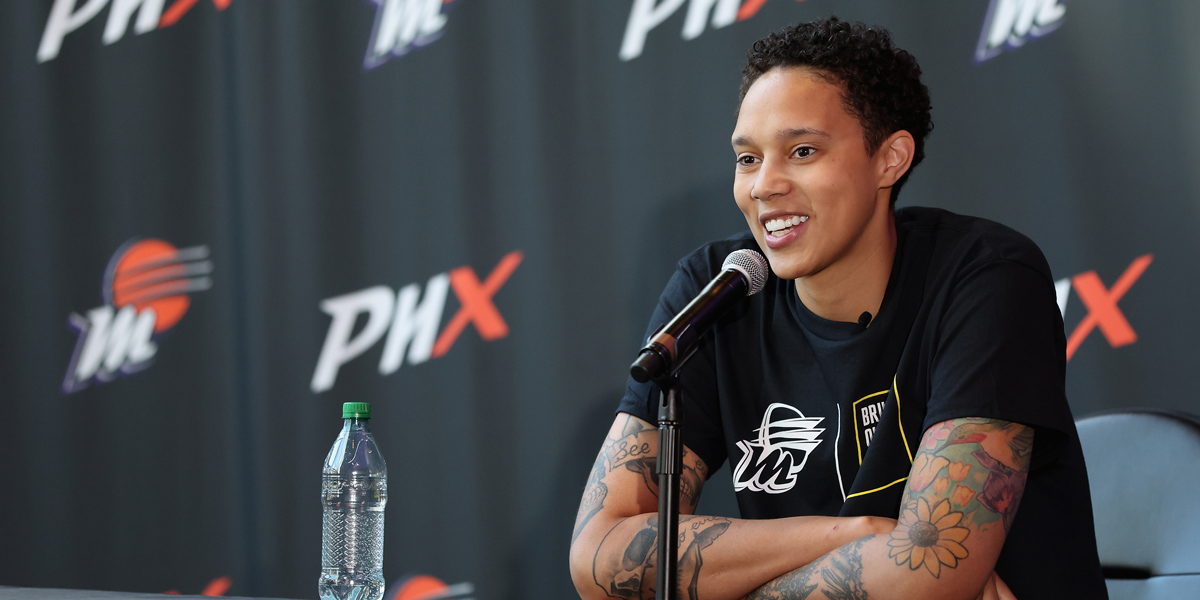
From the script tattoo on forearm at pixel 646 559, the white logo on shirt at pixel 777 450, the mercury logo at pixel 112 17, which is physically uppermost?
the mercury logo at pixel 112 17

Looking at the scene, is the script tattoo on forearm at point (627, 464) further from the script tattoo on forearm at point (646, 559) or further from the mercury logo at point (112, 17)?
the mercury logo at point (112, 17)

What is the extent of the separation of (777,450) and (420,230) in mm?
1301

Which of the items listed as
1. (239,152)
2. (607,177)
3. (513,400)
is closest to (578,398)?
(513,400)

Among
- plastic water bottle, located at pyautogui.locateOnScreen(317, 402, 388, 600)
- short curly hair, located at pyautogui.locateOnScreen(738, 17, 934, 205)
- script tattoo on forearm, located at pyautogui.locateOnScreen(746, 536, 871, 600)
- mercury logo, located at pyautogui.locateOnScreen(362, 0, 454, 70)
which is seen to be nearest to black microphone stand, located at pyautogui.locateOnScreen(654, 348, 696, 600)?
script tattoo on forearm, located at pyautogui.locateOnScreen(746, 536, 871, 600)

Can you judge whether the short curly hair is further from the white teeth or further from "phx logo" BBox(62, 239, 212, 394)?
"phx logo" BBox(62, 239, 212, 394)

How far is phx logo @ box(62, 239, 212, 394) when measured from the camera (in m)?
2.53

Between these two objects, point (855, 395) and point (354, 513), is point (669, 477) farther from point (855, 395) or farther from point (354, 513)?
point (354, 513)

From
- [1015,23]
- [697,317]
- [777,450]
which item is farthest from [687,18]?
[697,317]

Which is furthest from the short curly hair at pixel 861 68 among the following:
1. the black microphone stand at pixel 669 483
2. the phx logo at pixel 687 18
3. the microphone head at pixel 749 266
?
the phx logo at pixel 687 18

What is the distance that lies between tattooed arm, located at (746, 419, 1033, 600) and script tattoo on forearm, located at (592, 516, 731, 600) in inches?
4.4

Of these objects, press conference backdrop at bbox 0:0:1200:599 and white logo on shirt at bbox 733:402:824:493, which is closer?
white logo on shirt at bbox 733:402:824:493

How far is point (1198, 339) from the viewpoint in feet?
5.95

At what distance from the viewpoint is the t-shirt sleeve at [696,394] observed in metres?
1.40

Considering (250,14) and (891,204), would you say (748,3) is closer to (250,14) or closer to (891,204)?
(891,204)
